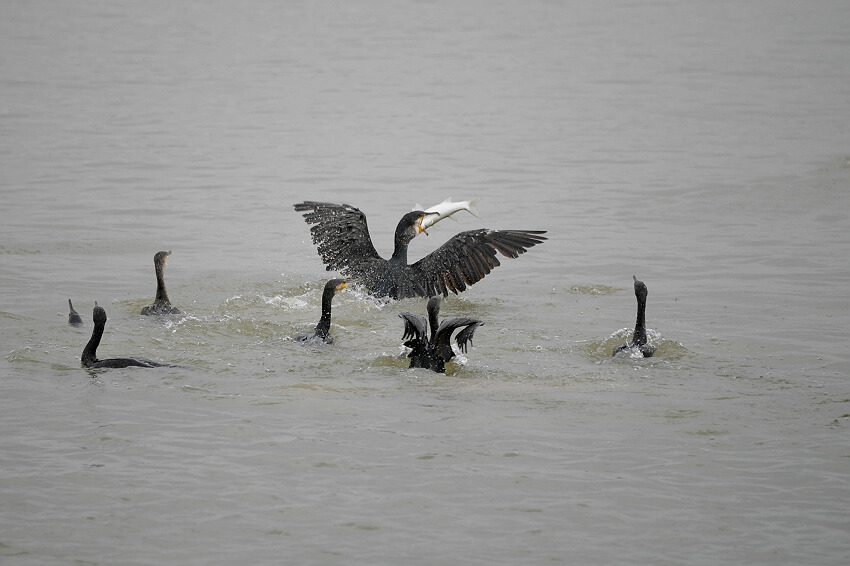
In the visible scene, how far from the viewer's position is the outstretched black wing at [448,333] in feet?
26.5

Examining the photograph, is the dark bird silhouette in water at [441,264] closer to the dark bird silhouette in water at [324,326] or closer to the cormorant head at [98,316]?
the dark bird silhouette in water at [324,326]

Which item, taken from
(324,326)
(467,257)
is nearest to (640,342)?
(324,326)

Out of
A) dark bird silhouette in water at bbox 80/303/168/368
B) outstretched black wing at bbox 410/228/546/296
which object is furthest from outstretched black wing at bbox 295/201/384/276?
dark bird silhouette in water at bbox 80/303/168/368

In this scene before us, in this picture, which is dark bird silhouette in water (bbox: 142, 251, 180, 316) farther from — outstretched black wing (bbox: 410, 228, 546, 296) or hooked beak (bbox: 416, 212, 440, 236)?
hooked beak (bbox: 416, 212, 440, 236)

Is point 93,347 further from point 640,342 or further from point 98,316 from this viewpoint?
point 640,342

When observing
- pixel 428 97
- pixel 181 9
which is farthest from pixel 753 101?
pixel 181 9

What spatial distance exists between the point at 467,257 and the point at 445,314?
0.71 metres

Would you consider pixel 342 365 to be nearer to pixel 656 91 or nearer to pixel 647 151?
pixel 647 151

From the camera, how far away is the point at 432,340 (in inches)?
327

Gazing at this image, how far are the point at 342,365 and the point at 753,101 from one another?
685 inches

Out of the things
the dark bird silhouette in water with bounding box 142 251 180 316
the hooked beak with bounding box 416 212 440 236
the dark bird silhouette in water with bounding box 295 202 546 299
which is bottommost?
the dark bird silhouette in water with bounding box 142 251 180 316

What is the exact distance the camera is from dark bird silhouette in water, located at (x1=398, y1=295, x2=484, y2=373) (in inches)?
321

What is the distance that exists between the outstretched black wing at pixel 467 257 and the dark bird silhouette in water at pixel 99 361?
3395mm

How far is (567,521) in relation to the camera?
596cm
